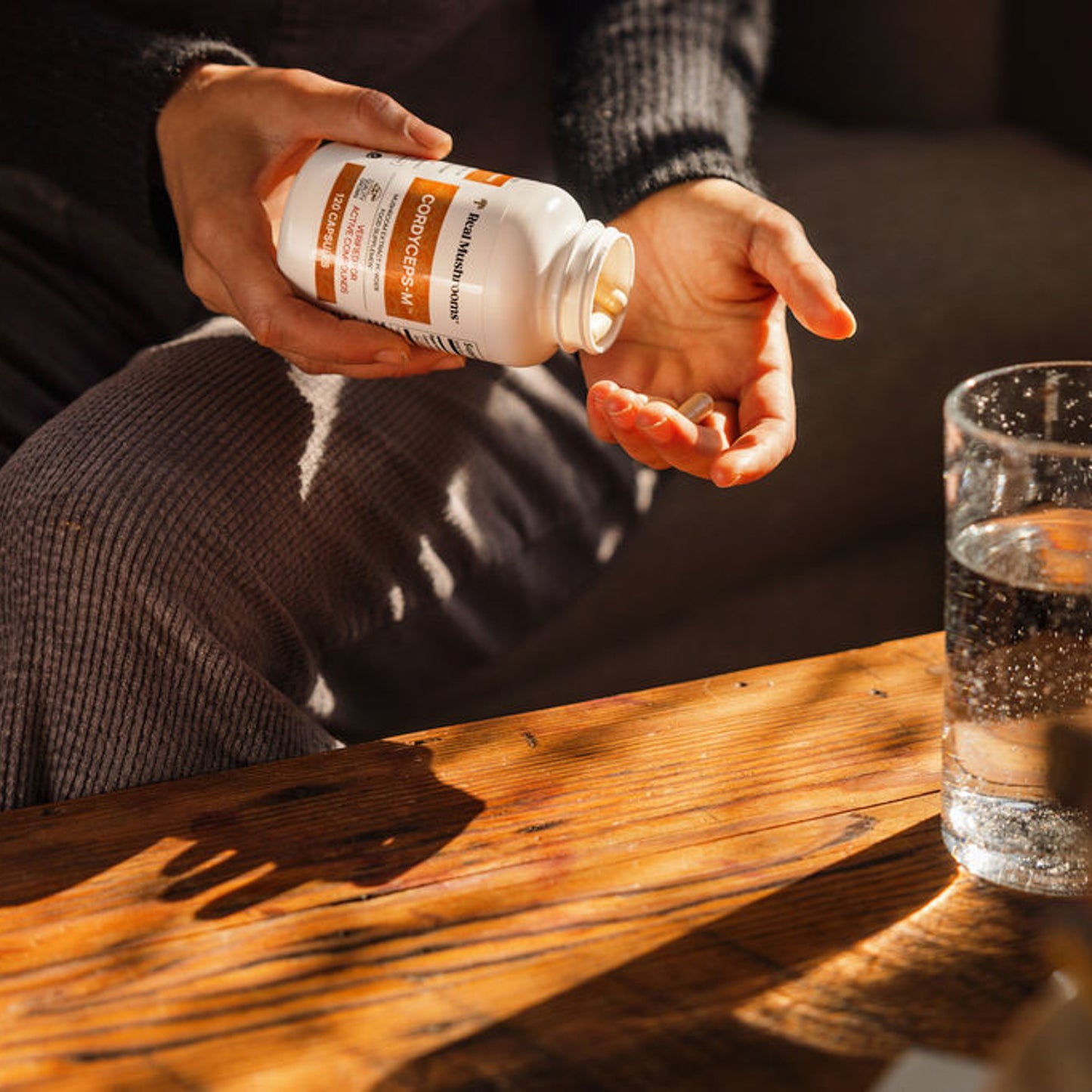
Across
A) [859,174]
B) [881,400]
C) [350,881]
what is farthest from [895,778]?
[859,174]

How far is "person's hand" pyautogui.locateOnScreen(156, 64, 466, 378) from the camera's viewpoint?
Result: 0.74 metres

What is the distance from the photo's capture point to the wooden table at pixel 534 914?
1.47ft

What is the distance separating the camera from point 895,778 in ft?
1.94

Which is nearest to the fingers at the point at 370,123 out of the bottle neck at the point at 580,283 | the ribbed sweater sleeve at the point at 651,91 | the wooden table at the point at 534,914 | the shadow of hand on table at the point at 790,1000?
the bottle neck at the point at 580,283

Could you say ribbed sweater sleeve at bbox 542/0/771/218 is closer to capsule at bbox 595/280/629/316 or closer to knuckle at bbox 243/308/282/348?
capsule at bbox 595/280/629/316

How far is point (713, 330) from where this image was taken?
826 millimetres

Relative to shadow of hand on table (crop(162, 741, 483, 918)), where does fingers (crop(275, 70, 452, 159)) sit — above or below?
above

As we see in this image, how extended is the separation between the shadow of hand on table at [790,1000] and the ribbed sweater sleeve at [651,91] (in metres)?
0.52

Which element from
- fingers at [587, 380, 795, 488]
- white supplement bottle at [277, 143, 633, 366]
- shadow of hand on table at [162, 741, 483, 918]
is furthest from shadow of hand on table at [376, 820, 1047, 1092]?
white supplement bottle at [277, 143, 633, 366]

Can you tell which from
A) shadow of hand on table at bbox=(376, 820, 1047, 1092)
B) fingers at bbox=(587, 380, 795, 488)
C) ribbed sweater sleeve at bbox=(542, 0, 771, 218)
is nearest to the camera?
shadow of hand on table at bbox=(376, 820, 1047, 1092)

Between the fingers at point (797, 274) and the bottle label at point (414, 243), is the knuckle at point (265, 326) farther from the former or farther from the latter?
the fingers at point (797, 274)

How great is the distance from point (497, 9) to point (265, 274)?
0.42 meters

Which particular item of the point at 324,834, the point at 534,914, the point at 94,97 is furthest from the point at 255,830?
the point at 94,97

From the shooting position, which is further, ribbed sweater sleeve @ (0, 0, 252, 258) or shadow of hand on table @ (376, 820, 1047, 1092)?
ribbed sweater sleeve @ (0, 0, 252, 258)
